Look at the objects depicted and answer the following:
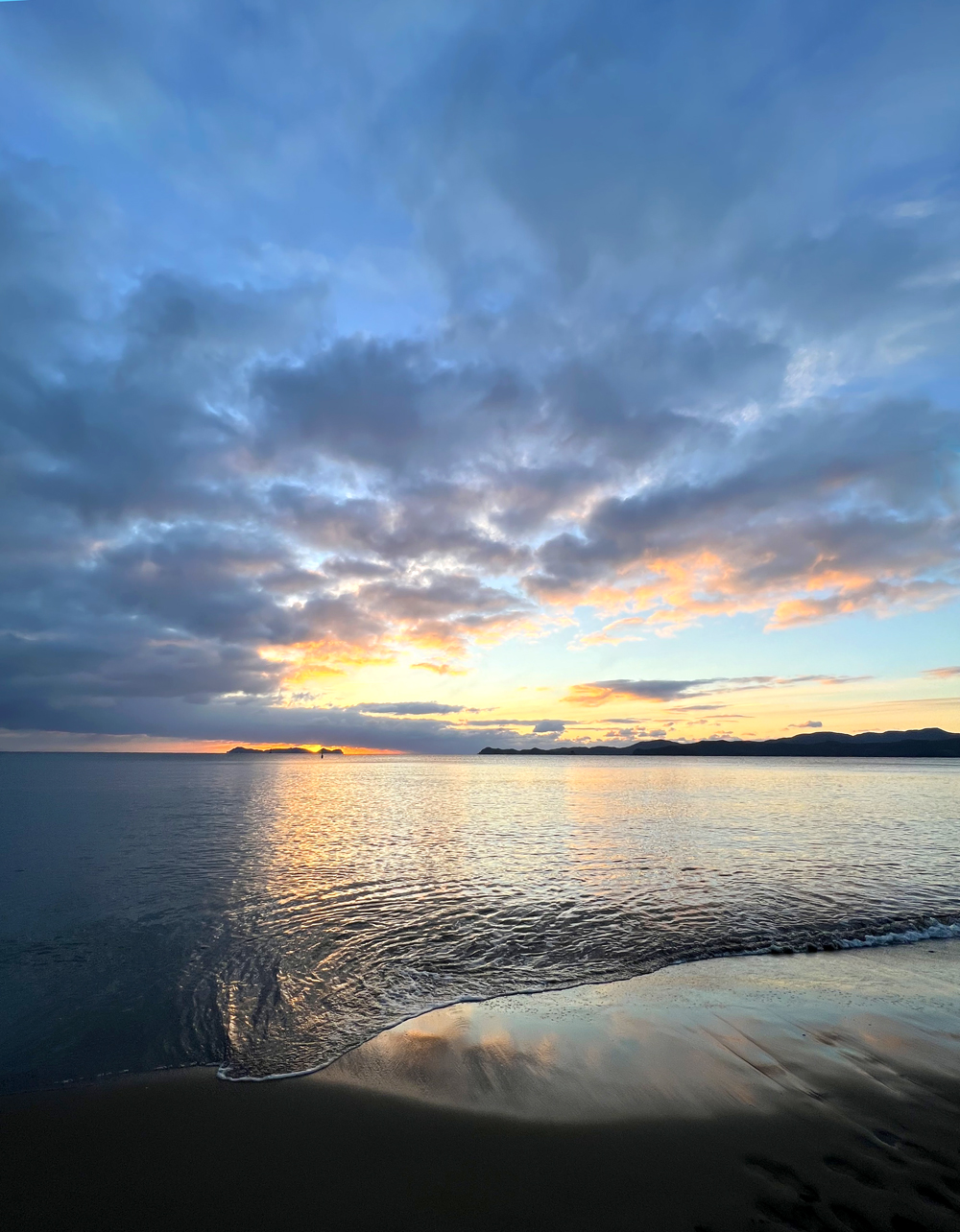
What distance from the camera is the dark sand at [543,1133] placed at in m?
5.69

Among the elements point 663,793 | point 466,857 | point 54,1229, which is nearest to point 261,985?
point 54,1229

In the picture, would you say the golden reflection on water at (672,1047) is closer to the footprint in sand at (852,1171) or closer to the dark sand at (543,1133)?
the dark sand at (543,1133)

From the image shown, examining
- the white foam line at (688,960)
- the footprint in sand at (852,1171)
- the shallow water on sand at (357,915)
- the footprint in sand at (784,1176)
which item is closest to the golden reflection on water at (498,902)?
the shallow water on sand at (357,915)

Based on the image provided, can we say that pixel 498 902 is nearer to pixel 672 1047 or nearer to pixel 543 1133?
pixel 672 1047

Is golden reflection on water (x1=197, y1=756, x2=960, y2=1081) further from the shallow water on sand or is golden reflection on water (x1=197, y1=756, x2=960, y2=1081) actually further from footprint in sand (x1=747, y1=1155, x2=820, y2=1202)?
footprint in sand (x1=747, y1=1155, x2=820, y2=1202)

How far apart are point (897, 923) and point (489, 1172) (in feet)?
52.4

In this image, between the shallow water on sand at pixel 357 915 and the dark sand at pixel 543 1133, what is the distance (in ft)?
4.88

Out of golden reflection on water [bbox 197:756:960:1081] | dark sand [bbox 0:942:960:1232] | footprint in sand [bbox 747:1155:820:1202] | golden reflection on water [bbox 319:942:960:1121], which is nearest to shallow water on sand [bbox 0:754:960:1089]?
golden reflection on water [bbox 197:756:960:1081]

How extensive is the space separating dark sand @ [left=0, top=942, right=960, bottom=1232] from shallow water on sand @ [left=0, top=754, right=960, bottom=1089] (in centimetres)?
149

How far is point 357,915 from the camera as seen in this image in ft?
57.6

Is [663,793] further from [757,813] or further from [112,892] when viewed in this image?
[112,892]

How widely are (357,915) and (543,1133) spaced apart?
11.9 meters

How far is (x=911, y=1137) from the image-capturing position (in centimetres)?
666

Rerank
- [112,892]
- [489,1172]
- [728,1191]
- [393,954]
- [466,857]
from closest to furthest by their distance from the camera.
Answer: [728,1191] → [489,1172] → [393,954] → [112,892] → [466,857]
